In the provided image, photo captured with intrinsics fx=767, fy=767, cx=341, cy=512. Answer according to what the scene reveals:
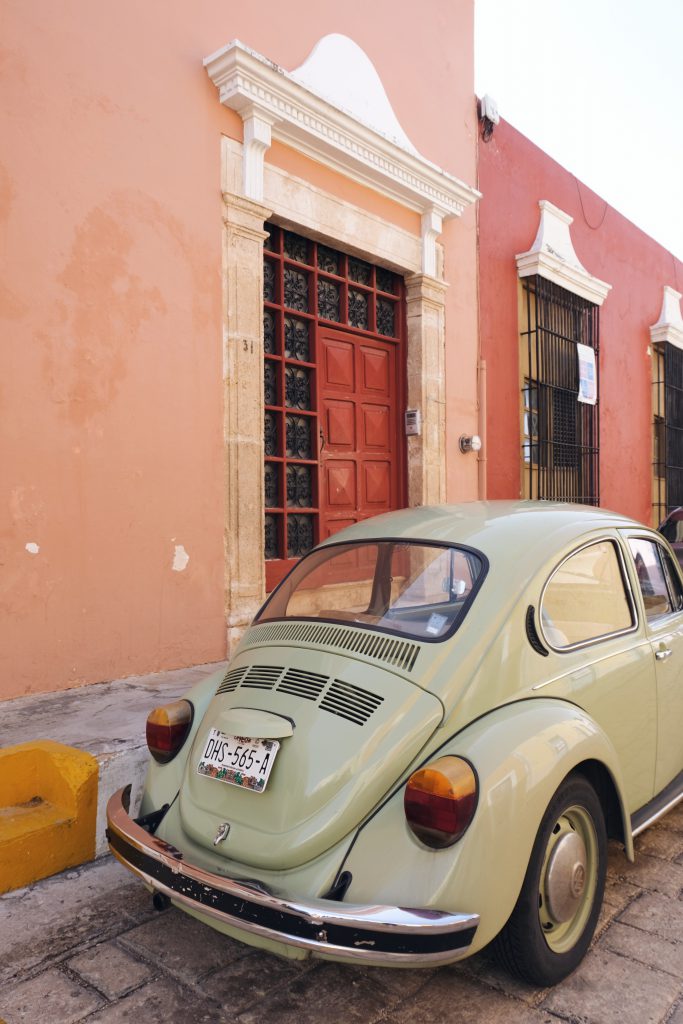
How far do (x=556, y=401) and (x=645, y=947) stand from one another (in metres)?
7.92

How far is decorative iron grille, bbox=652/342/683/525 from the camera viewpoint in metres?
12.7

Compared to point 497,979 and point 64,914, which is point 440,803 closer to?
point 497,979

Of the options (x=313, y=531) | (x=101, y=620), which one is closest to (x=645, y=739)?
(x=101, y=620)

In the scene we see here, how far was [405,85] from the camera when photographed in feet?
23.9

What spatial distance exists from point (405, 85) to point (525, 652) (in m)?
6.62

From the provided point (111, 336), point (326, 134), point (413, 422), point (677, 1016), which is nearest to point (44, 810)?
point (677, 1016)

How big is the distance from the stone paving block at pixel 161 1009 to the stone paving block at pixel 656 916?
1.41 m

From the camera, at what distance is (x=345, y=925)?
1853 mm

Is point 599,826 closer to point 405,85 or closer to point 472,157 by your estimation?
point 405,85

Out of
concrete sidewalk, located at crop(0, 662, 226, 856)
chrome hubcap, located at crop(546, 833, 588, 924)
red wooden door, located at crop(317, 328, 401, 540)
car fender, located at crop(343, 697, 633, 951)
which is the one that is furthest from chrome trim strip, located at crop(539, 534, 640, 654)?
red wooden door, located at crop(317, 328, 401, 540)

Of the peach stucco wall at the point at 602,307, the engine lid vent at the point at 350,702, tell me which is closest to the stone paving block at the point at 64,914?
the engine lid vent at the point at 350,702

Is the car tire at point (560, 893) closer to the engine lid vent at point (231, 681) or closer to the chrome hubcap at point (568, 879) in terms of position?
the chrome hubcap at point (568, 879)

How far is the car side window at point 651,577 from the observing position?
3209mm

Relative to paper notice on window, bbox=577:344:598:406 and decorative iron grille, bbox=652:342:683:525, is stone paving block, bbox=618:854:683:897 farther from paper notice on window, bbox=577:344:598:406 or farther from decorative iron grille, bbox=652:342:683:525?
decorative iron grille, bbox=652:342:683:525
